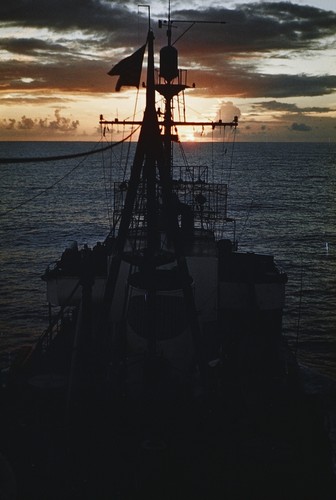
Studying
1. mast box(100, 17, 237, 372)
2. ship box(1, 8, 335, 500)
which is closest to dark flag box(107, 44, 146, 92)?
ship box(1, 8, 335, 500)

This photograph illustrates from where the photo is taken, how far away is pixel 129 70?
14.8 meters

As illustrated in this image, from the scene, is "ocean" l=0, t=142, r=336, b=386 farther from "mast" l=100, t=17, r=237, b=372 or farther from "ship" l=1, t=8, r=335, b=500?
"mast" l=100, t=17, r=237, b=372

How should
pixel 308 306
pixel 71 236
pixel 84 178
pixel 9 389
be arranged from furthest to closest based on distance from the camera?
pixel 84 178, pixel 71 236, pixel 308 306, pixel 9 389

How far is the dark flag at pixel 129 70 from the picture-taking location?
14.7 meters

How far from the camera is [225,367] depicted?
1984 centimetres

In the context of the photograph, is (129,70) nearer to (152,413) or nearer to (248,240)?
(152,413)

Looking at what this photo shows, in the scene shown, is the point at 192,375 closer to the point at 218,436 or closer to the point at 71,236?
the point at 218,436

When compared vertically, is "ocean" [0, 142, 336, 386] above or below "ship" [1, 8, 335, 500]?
below

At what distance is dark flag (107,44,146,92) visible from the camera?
14.7 m

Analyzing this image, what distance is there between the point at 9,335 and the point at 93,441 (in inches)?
889

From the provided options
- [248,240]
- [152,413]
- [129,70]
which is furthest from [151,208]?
[248,240]

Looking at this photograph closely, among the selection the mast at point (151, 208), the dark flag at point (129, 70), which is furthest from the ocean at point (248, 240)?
the dark flag at point (129, 70)

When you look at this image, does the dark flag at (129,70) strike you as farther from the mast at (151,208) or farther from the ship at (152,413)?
the mast at (151,208)

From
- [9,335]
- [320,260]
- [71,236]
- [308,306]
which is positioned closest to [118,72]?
[9,335]
